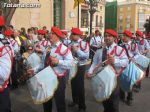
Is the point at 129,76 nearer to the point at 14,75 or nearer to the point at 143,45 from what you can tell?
the point at 14,75

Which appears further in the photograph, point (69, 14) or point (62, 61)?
point (69, 14)

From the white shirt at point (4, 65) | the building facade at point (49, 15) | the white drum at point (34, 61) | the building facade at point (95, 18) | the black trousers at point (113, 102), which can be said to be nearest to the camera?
the white shirt at point (4, 65)

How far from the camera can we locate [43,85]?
6277 millimetres

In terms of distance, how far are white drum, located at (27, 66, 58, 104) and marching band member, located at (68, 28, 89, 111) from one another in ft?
7.13

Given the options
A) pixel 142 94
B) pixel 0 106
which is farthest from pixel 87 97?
pixel 0 106

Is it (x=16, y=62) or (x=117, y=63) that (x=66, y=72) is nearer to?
(x=117, y=63)

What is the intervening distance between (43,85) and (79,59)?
246 centimetres

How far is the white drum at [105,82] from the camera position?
6.25 meters

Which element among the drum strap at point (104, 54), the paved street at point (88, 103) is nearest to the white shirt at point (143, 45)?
the paved street at point (88, 103)

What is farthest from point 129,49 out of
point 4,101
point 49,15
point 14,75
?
point 49,15

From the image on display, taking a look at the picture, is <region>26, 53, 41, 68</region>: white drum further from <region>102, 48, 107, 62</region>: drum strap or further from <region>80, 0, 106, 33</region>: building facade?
<region>80, 0, 106, 33</region>: building facade

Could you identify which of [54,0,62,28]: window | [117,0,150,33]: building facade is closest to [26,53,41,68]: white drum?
[54,0,62,28]: window

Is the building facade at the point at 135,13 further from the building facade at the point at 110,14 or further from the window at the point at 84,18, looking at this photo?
the window at the point at 84,18

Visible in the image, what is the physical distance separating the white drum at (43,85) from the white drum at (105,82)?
72cm
